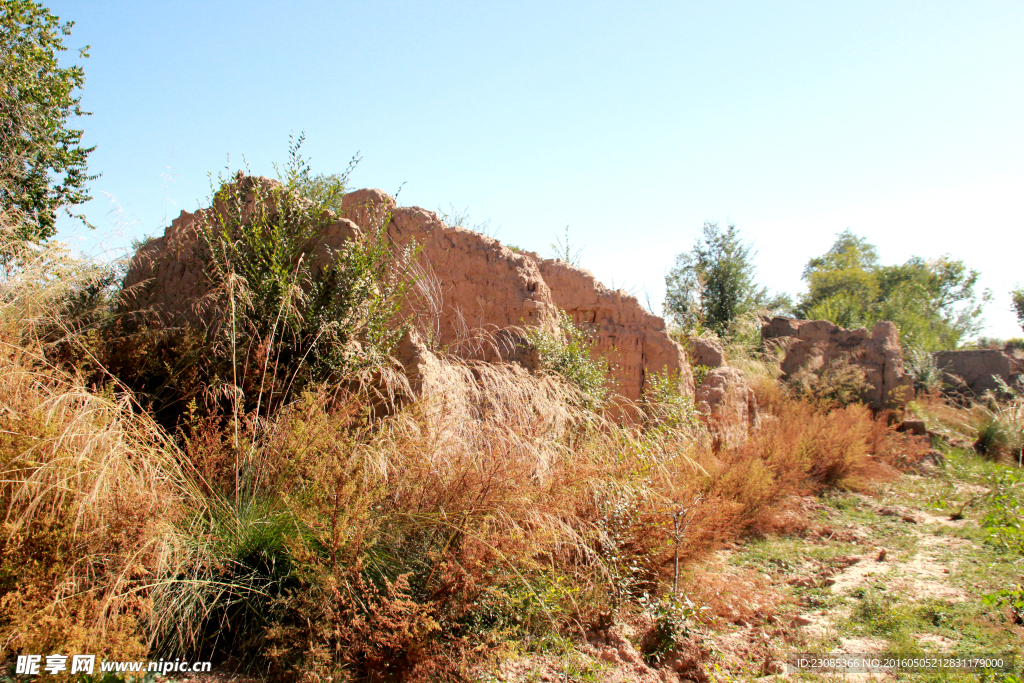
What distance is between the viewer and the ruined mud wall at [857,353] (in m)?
12.5

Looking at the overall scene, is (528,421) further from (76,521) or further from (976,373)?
(976,373)

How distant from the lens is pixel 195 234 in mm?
5570

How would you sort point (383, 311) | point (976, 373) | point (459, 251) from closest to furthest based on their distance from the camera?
point (383, 311)
point (459, 251)
point (976, 373)

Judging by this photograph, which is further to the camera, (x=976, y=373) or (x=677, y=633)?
(x=976, y=373)

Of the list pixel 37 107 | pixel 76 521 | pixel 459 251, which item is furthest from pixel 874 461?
pixel 37 107

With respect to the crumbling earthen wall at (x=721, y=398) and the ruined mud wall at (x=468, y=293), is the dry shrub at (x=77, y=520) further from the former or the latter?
the crumbling earthen wall at (x=721, y=398)

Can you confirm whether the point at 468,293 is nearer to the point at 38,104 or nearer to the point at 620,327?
the point at 620,327

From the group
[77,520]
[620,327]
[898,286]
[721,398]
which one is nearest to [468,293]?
[620,327]

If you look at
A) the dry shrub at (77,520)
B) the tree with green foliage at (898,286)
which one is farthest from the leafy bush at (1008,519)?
the tree with green foliage at (898,286)

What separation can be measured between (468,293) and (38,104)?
950 centimetres

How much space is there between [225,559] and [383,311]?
253 cm

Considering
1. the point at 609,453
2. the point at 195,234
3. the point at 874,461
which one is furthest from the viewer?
the point at 874,461

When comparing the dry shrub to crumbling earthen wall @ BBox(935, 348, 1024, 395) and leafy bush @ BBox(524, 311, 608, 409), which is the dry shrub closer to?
leafy bush @ BBox(524, 311, 608, 409)

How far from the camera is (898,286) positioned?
108 ft
